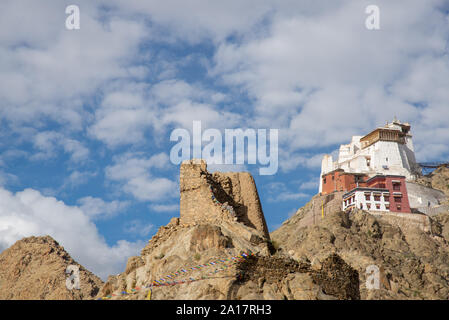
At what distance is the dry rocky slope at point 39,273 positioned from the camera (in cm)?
3409

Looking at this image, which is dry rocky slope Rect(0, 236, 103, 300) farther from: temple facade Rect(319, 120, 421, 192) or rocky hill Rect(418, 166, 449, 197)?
rocky hill Rect(418, 166, 449, 197)

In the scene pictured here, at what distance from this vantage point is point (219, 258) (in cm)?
2058

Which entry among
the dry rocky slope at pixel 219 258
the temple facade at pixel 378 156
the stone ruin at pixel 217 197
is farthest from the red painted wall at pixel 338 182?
the dry rocky slope at pixel 219 258

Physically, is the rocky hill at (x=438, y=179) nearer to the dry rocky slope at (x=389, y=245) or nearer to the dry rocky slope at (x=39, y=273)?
the dry rocky slope at (x=389, y=245)

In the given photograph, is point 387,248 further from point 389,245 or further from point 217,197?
point 217,197

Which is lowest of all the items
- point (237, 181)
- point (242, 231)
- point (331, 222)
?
point (242, 231)

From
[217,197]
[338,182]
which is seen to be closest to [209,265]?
[217,197]

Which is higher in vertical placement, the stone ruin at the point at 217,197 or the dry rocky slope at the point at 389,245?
the dry rocky slope at the point at 389,245

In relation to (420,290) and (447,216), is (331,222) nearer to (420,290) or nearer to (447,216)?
(420,290)

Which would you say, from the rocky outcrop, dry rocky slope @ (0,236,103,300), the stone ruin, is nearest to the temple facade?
dry rocky slope @ (0,236,103,300)

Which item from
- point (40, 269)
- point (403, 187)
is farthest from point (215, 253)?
point (403, 187)

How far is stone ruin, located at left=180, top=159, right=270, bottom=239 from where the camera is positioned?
25484mm
